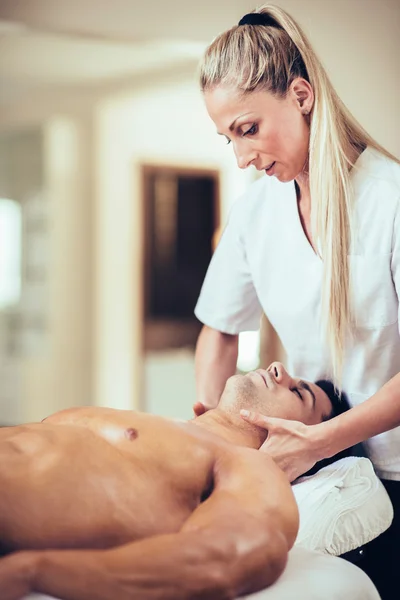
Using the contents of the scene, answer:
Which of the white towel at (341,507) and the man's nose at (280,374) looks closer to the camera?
the white towel at (341,507)

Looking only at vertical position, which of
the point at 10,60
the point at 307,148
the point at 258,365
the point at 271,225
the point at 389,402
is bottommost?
the point at 258,365

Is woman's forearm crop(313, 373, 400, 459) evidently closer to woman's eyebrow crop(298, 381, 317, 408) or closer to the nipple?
woman's eyebrow crop(298, 381, 317, 408)

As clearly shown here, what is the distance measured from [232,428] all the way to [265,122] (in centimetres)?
50

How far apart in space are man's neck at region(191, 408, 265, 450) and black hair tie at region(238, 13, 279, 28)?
646 millimetres

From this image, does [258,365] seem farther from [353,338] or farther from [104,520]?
[104,520]

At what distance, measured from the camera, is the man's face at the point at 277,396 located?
1.28 metres

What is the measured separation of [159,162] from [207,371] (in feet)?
8.56

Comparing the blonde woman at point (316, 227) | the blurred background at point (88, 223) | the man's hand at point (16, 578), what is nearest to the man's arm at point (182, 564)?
the man's hand at point (16, 578)

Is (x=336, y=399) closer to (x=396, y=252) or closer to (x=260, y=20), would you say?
(x=396, y=252)

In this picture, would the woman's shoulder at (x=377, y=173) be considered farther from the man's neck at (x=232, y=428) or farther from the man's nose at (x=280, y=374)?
the man's neck at (x=232, y=428)

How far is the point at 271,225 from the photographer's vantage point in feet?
4.71

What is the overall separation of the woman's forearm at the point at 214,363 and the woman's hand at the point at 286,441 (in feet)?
1.16

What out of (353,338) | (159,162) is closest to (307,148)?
(353,338)

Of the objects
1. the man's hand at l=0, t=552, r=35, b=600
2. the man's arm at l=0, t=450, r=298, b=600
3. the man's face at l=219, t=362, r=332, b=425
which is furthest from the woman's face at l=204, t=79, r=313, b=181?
the man's hand at l=0, t=552, r=35, b=600
